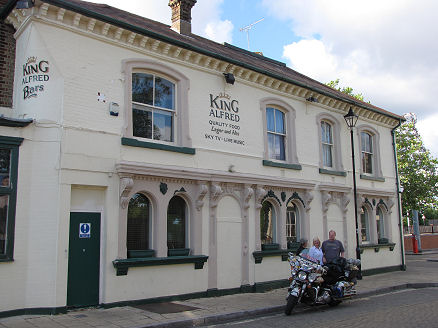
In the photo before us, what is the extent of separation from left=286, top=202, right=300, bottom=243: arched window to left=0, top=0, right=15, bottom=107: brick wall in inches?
354

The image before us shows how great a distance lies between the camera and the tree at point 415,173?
31188 millimetres

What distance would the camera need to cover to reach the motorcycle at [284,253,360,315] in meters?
9.55

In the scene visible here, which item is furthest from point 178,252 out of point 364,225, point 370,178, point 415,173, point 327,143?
point 415,173

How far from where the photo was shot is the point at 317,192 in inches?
607

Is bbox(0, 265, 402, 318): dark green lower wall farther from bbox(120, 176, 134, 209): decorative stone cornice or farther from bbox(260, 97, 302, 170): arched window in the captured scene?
bbox(260, 97, 302, 170): arched window

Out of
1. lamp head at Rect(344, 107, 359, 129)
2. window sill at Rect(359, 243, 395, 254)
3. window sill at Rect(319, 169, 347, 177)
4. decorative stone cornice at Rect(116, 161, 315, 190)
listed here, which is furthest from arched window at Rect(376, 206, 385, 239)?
decorative stone cornice at Rect(116, 161, 315, 190)

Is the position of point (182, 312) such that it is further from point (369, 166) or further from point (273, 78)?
point (369, 166)

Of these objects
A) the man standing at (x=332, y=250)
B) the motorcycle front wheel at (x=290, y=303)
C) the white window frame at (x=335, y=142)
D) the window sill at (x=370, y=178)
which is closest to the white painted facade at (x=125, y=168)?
the white window frame at (x=335, y=142)

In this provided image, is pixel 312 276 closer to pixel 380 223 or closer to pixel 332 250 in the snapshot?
pixel 332 250

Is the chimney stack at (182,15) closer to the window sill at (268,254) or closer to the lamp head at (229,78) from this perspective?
the lamp head at (229,78)

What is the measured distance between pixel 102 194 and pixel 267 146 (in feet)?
19.7

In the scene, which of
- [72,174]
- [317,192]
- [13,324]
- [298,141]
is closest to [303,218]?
[317,192]

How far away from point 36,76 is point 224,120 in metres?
5.30

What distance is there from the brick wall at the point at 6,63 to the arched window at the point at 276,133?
7.76m
